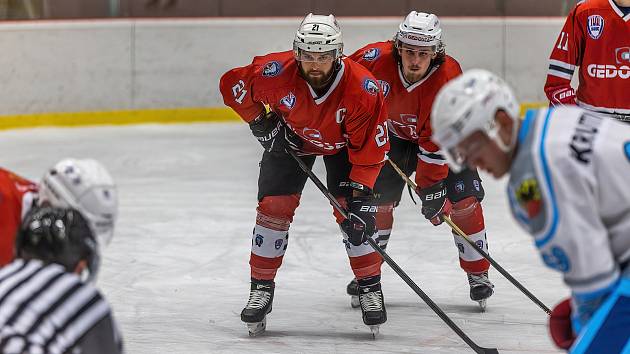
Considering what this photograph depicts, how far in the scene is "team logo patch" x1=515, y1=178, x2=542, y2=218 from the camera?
2074 mm

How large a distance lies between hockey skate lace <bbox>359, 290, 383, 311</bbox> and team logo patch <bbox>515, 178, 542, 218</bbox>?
6.49ft

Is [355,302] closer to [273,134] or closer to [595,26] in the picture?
[273,134]

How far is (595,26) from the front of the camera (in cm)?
436

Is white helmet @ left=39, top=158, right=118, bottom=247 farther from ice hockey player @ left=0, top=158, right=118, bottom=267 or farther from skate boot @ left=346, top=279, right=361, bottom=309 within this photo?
skate boot @ left=346, top=279, right=361, bottom=309

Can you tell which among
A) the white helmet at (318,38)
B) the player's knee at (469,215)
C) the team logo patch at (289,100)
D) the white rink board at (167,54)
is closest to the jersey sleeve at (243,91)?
the team logo patch at (289,100)

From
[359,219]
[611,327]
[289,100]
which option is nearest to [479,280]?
[359,219]

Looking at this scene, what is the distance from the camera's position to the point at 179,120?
8.25 metres

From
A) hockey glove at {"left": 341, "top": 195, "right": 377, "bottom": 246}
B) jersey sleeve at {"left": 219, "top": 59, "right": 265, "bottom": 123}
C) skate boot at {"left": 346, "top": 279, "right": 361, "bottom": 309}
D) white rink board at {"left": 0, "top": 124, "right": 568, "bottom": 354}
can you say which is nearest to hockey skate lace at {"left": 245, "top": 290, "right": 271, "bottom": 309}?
white rink board at {"left": 0, "top": 124, "right": 568, "bottom": 354}

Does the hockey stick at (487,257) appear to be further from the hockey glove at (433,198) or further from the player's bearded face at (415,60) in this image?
the player's bearded face at (415,60)

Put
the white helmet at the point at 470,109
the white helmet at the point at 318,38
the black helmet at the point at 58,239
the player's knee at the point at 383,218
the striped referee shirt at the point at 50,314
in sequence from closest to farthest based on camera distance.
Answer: the striped referee shirt at the point at 50,314
the black helmet at the point at 58,239
the white helmet at the point at 470,109
the white helmet at the point at 318,38
the player's knee at the point at 383,218

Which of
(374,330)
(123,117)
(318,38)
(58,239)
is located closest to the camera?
(58,239)

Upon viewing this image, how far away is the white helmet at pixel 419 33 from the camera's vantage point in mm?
4188

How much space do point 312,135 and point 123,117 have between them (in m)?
4.29

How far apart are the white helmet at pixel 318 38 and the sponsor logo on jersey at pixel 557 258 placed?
1.80 metres
